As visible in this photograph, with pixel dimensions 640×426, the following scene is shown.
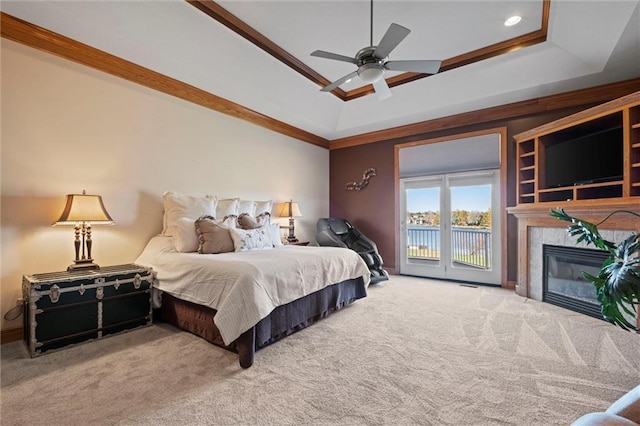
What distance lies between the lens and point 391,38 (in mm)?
2189

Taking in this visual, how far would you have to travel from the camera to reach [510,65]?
142 inches

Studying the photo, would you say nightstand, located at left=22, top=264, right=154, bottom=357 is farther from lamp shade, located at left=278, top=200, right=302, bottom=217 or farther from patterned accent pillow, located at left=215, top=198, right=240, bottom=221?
lamp shade, located at left=278, top=200, right=302, bottom=217

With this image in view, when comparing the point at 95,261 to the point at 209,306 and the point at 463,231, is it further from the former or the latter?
the point at 463,231

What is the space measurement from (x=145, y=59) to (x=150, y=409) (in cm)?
332

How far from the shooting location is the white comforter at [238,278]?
2055mm

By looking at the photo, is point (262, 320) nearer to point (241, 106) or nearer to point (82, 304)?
point (82, 304)

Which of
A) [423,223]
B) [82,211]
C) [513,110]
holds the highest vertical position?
[513,110]

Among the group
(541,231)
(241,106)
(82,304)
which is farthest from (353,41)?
(82,304)

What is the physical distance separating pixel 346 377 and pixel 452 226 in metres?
3.71

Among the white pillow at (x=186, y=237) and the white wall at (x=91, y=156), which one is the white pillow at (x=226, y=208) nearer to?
the white wall at (x=91, y=156)

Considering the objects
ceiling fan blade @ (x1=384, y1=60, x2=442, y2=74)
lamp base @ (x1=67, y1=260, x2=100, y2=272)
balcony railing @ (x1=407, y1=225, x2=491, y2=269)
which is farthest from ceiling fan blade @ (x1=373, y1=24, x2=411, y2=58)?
balcony railing @ (x1=407, y1=225, x2=491, y2=269)

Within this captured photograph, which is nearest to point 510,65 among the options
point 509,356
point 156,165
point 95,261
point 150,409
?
point 509,356

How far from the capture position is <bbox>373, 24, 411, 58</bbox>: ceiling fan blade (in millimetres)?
2068

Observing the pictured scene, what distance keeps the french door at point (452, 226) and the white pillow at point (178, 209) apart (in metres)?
3.58
